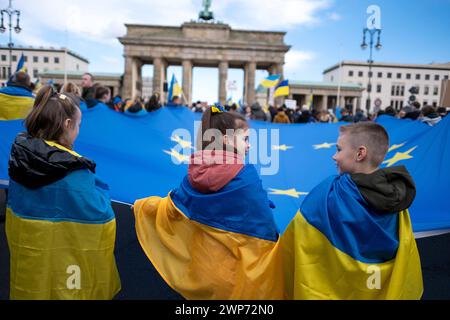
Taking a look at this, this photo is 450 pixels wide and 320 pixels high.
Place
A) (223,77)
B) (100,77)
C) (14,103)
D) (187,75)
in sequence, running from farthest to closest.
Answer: (100,77) → (223,77) → (187,75) → (14,103)

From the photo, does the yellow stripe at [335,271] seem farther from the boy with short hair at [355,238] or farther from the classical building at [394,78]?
the classical building at [394,78]

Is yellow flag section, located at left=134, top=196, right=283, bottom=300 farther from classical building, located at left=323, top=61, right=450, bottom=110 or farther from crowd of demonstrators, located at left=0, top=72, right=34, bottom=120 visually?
classical building, located at left=323, top=61, right=450, bottom=110

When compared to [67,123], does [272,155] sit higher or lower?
lower

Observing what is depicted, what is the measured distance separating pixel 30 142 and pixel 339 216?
1.80 meters

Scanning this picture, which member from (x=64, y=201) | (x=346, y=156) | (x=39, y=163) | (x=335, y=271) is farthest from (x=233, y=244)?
(x=39, y=163)

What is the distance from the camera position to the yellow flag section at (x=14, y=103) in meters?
4.67

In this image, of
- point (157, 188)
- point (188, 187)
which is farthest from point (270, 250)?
point (157, 188)

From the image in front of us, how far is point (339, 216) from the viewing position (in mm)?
1782

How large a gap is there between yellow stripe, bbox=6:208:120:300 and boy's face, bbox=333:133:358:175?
4.92ft

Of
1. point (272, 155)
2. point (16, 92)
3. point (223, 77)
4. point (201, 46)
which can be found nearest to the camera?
point (16, 92)

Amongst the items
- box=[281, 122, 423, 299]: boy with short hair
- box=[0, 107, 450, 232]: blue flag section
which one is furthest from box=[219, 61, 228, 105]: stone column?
box=[281, 122, 423, 299]: boy with short hair

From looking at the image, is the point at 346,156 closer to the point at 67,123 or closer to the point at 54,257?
the point at 67,123

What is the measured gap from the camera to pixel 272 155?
5516 mm

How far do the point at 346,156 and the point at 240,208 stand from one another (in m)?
0.70
